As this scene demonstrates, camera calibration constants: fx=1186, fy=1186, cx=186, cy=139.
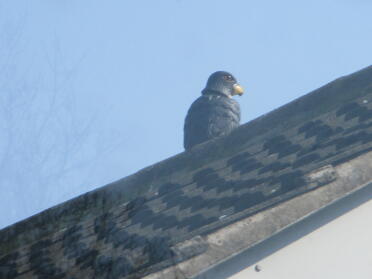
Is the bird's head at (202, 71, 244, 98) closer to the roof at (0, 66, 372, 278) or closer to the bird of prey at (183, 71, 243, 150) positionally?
the bird of prey at (183, 71, 243, 150)

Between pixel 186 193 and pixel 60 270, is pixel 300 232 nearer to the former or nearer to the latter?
pixel 186 193

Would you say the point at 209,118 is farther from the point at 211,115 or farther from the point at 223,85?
the point at 223,85

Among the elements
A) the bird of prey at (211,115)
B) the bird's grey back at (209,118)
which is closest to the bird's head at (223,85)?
the bird of prey at (211,115)

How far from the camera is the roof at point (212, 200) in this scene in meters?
4.43

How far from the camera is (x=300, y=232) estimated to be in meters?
4.45

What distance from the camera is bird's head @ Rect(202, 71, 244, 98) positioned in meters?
12.2

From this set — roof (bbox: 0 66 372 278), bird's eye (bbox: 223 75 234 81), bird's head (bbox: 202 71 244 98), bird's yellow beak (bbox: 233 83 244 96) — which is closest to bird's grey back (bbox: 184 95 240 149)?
bird's head (bbox: 202 71 244 98)

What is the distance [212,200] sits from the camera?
521 centimetres

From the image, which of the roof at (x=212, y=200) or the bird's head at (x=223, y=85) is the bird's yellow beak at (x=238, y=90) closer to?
the bird's head at (x=223, y=85)

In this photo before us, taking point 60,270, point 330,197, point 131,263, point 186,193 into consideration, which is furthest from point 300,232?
point 60,270

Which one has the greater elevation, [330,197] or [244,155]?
[244,155]

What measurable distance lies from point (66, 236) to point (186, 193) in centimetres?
96

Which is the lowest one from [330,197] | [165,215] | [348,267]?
[348,267]

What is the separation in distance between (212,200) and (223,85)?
24.2 ft
